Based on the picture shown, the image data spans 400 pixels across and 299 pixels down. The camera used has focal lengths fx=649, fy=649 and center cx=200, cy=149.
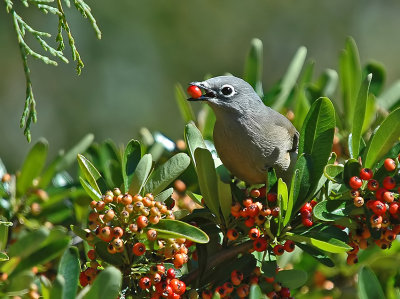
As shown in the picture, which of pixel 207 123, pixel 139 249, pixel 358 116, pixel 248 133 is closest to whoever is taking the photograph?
pixel 139 249

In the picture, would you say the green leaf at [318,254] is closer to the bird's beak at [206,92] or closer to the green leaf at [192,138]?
the green leaf at [192,138]

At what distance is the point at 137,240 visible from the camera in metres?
2.36

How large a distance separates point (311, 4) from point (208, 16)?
215cm

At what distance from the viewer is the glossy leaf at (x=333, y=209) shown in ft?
7.91

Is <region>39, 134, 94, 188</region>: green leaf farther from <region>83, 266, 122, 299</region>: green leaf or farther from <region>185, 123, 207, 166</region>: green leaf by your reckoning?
<region>83, 266, 122, 299</region>: green leaf

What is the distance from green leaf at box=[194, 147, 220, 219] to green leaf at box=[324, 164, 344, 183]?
441 millimetres

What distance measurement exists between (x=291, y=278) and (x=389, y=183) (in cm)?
51

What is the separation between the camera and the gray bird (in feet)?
9.94

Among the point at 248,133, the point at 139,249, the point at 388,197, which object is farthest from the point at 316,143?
the point at 139,249

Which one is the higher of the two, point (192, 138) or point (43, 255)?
point (192, 138)

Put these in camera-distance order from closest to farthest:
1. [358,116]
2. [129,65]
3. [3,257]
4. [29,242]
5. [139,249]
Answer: [29,242] → [3,257] → [139,249] → [358,116] → [129,65]

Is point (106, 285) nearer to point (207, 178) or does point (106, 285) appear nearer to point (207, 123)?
point (207, 178)

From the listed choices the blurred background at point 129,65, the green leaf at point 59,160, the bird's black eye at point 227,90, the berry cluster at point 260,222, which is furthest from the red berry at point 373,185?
the blurred background at point 129,65

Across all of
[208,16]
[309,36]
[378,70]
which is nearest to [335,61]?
[309,36]
